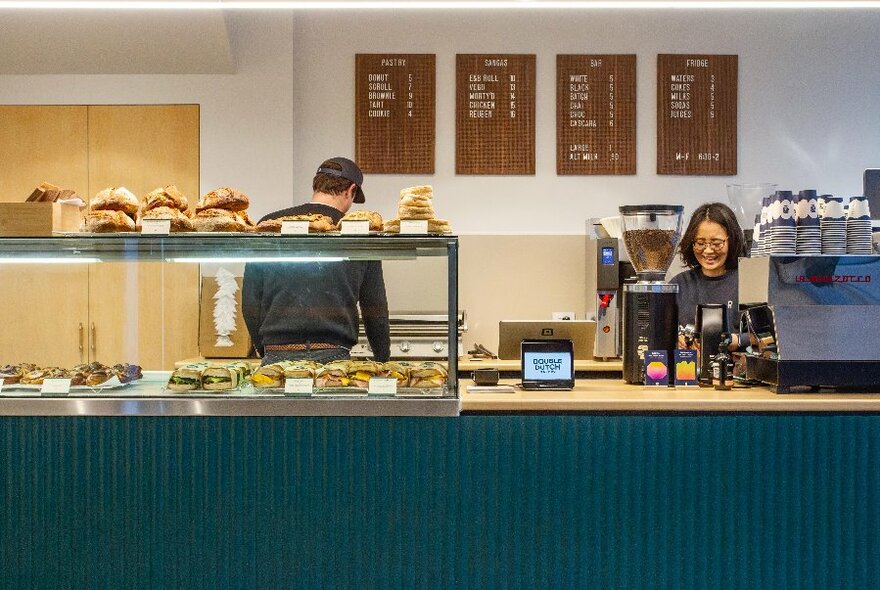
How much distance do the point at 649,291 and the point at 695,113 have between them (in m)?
2.71

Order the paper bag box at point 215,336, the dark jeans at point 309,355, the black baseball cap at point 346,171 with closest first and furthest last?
the dark jeans at point 309,355
the black baseball cap at point 346,171
the paper bag box at point 215,336

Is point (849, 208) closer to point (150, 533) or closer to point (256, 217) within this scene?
point (150, 533)

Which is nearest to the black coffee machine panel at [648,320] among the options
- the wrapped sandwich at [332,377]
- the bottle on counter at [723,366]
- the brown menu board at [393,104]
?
the bottle on counter at [723,366]

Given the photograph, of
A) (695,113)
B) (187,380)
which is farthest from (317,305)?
(695,113)

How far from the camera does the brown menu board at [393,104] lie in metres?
4.89

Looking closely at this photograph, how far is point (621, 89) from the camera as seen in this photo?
4.92m

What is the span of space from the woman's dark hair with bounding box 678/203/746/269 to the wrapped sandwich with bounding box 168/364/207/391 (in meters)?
2.41

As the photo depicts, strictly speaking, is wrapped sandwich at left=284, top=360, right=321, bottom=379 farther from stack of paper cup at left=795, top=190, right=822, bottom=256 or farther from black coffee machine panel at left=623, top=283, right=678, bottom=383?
stack of paper cup at left=795, top=190, right=822, bottom=256

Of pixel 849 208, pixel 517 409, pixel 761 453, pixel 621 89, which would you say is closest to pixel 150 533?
pixel 517 409

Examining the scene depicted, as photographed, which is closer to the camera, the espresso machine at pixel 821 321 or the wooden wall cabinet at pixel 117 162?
the espresso machine at pixel 821 321

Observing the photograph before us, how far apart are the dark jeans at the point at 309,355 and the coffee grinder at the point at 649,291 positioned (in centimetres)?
95

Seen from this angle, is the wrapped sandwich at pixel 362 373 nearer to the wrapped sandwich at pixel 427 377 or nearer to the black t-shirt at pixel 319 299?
the wrapped sandwich at pixel 427 377

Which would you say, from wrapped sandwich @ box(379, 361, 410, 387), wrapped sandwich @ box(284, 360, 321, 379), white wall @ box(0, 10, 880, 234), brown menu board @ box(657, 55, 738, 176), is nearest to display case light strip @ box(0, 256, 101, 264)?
wrapped sandwich @ box(284, 360, 321, 379)

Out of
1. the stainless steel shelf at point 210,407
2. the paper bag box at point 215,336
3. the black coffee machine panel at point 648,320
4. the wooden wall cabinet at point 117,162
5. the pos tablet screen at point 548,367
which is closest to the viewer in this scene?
the stainless steel shelf at point 210,407
